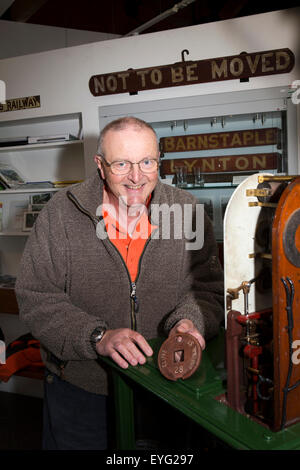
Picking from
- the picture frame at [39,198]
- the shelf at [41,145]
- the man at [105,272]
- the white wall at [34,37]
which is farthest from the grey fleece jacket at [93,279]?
the white wall at [34,37]

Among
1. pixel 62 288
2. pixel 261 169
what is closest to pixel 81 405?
pixel 62 288

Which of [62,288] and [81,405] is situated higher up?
[62,288]

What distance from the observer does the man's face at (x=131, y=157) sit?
1620mm

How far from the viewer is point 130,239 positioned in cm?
175

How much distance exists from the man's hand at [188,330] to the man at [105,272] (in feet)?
0.28

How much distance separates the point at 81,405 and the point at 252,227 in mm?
1112

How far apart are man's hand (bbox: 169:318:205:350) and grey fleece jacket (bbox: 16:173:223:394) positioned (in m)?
0.13

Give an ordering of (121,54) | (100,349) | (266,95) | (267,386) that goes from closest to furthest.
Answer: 1. (267,386)
2. (100,349)
3. (266,95)
4. (121,54)

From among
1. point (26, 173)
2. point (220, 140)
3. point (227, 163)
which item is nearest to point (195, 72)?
point (220, 140)

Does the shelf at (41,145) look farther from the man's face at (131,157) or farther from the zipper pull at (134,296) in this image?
the zipper pull at (134,296)

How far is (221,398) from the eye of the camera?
1.13m

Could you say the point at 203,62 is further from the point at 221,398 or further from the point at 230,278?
the point at 221,398

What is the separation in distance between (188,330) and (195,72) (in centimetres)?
208
